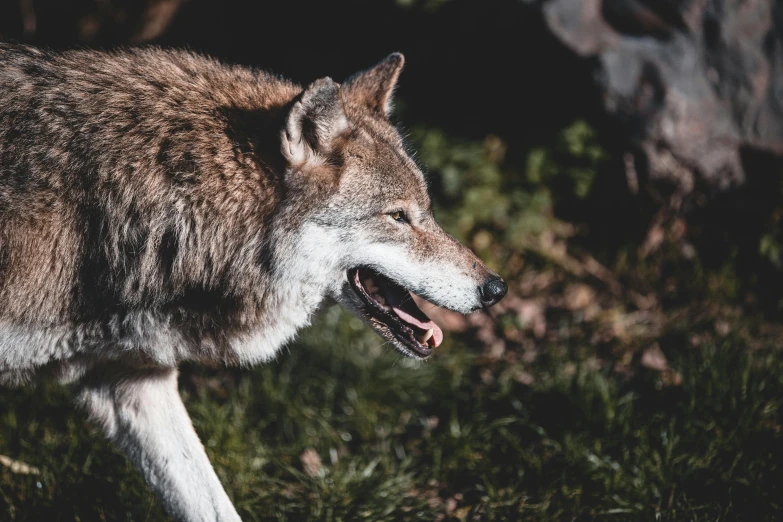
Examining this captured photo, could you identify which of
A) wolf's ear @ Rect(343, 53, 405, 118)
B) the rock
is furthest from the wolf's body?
the rock

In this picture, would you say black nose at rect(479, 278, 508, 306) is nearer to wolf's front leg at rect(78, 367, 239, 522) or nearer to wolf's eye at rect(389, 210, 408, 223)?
wolf's eye at rect(389, 210, 408, 223)

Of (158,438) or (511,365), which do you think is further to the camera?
(511,365)

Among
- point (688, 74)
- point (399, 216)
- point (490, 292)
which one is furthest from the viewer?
point (688, 74)

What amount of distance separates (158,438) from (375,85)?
2050 mm

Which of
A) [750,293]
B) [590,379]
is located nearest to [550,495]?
[590,379]

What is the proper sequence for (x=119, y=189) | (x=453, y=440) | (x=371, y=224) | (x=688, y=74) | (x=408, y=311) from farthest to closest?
(x=688, y=74), (x=453, y=440), (x=408, y=311), (x=371, y=224), (x=119, y=189)

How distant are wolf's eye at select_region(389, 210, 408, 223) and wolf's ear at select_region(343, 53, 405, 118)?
0.64m

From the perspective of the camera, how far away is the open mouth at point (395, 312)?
302 centimetres

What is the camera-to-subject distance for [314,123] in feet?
8.82

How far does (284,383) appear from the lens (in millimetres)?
4336

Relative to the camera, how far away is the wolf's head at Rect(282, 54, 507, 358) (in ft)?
9.04

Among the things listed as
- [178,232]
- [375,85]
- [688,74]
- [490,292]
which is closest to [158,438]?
[178,232]

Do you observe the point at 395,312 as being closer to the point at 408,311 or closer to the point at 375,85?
the point at 408,311

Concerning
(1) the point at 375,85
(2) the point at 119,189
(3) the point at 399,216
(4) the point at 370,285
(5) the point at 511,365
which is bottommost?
(5) the point at 511,365
